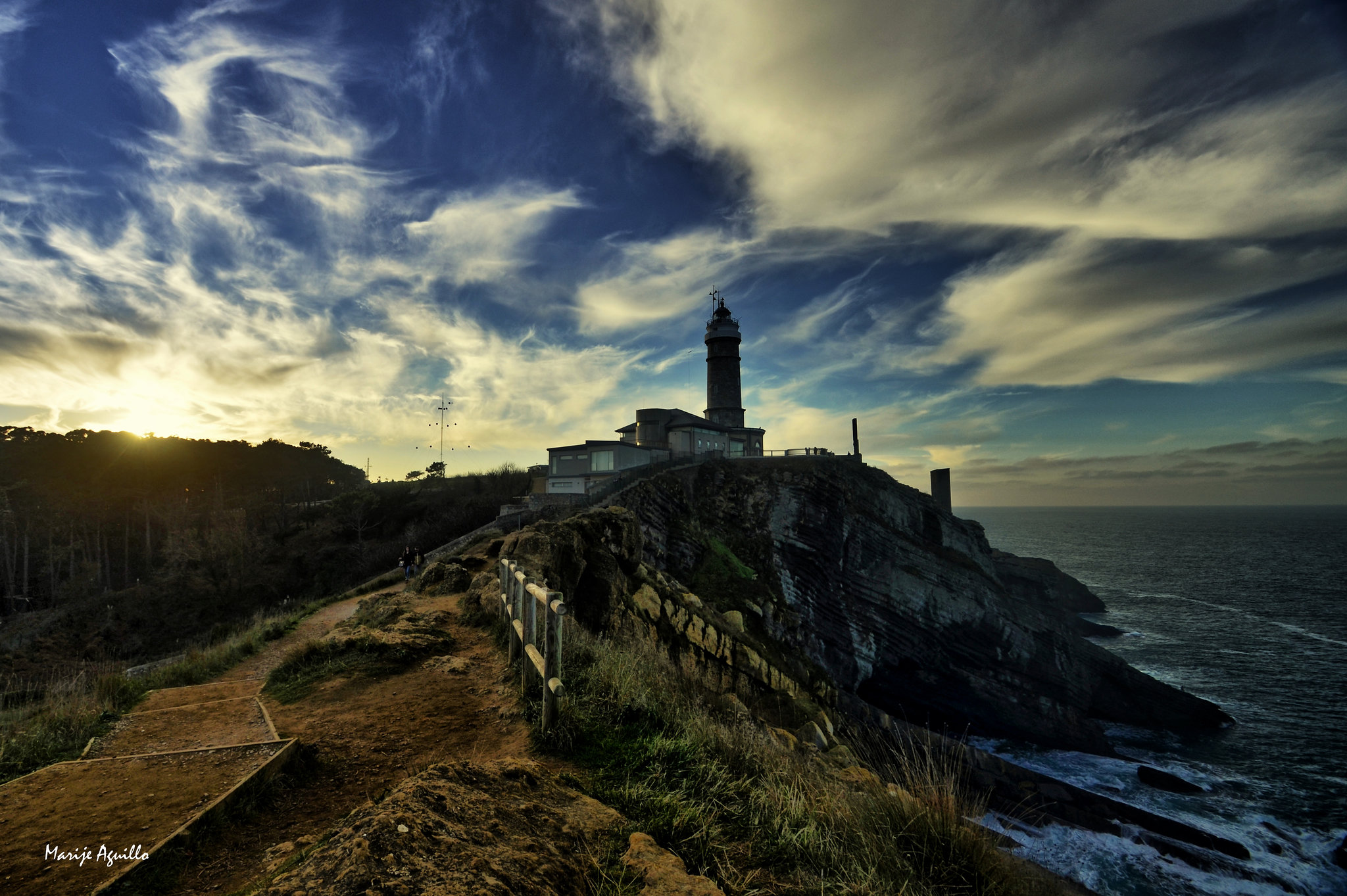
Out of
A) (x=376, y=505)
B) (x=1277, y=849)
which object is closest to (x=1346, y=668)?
(x=1277, y=849)

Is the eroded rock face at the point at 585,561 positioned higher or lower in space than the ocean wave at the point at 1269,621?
higher

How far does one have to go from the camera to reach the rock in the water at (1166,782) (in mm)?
22203

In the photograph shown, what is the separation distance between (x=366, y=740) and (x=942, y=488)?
55.4 meters

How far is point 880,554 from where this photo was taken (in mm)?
34531

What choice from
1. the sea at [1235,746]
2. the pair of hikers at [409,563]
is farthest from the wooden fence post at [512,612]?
the pair of hikers at [409,563]

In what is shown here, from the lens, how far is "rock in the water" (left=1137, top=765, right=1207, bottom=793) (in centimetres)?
2220

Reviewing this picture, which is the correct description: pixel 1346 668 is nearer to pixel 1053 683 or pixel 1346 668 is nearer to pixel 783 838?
pixel 1053 683

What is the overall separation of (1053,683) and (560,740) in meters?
38.1

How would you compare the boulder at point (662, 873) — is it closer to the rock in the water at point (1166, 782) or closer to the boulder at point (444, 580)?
the boulder at point (444, 580)

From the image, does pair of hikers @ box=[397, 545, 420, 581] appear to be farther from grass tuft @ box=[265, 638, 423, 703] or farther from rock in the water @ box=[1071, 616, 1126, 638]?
rock in the water @ box=[1071, 616, 1126, 638]

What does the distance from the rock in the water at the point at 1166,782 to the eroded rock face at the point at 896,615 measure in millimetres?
3992

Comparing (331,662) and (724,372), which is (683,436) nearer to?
(724,372)

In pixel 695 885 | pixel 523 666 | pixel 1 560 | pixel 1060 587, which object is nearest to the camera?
pixel 695 885

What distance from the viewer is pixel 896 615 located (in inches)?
1297
